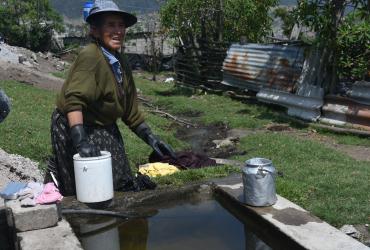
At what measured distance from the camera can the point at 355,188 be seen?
5.56 meters

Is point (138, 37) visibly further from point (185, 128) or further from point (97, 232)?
point (97, 232)

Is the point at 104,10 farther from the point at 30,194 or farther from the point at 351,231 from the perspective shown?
the point at 351,231

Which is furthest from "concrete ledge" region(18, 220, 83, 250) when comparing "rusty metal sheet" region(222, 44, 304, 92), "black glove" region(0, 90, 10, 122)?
"rusty metal sheet" region(222, 44, 304, 92)

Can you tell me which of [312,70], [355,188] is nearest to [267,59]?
[312,70]

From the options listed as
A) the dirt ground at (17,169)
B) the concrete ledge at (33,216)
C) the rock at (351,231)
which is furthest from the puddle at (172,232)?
the dirt ground at (17,169)

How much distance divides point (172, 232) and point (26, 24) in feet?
110

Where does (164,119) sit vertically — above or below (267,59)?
below

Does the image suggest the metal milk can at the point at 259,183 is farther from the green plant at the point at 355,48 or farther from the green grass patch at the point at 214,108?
the green grass patch at the point at 214,108

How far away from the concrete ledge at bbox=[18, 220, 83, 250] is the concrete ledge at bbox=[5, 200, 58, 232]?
0.13 feet

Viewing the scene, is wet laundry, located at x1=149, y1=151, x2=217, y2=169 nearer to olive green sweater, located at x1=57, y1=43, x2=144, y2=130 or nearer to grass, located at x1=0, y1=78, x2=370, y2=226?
grass, located at x1=0, y1=78, x2=370, y2=226

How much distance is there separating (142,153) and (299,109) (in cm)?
444

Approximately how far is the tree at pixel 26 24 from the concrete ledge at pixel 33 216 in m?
32.9

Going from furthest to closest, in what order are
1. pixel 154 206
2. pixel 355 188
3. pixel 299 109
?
pixel 299 109 < pixel 355 188 < pixel 154 206

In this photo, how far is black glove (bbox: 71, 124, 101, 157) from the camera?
3.57 metres
